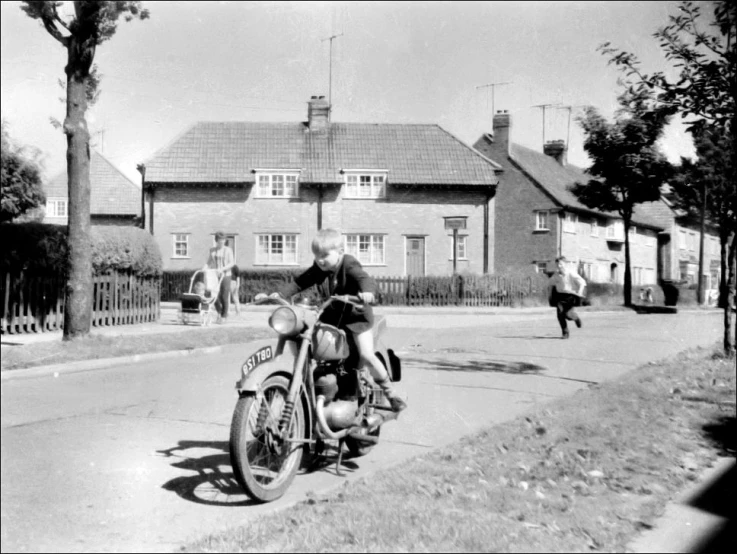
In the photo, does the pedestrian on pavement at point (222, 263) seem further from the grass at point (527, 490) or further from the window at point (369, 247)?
the window at point (369, 247)

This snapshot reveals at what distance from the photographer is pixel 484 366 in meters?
11.6

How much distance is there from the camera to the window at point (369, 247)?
38031 mm

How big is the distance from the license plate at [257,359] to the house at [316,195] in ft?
97.2

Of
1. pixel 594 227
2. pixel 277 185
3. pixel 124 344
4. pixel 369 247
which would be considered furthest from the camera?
pixel 594 227

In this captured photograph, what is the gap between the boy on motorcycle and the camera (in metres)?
5.16

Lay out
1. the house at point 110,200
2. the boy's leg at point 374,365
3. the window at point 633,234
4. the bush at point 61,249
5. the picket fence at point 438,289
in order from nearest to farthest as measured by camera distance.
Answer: the boy's leg at point 374,365 < the bush at point 61,249 < the house at point 110,200 < the picket fence at point 438,289 < the window at point 633,234

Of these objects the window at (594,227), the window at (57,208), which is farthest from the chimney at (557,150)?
the window at (57,208)

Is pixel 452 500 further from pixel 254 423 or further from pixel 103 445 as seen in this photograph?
pixel 103 445

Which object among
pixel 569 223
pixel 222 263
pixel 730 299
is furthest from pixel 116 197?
pixel 569 223

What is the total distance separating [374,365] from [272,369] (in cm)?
101

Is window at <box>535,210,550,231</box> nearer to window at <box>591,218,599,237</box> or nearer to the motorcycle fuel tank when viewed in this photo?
window at <box>591,218,599,237</box>

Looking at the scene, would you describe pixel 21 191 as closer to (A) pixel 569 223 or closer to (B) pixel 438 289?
(B) pixel 438 289

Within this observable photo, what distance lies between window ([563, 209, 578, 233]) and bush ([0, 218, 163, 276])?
36.9 meters

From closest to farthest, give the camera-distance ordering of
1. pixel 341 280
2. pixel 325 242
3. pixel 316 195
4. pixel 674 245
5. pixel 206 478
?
pixel 206 478 → pixel 325 242 → pixel 341 280 → pixel 316 195 → pixel 674 245
